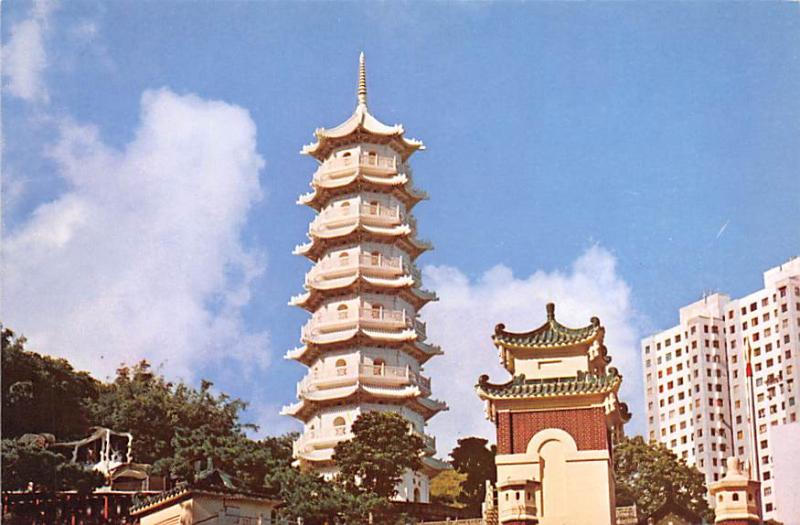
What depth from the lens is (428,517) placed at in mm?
59531

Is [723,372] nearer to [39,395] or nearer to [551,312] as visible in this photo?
[551,312]

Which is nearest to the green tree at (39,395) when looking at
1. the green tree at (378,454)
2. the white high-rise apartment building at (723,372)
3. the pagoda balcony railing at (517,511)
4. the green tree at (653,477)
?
the green tree at (378,454)

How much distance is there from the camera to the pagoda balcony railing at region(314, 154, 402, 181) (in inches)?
2837

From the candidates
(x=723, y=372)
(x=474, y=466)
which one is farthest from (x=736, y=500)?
(x=723, y=372)

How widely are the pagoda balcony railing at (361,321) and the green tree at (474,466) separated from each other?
7.22 m

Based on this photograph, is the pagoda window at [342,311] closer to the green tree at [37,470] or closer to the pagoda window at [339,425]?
the pagoda window at [339,425]

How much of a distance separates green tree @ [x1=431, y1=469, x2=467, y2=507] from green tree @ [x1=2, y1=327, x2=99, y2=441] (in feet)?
70.8

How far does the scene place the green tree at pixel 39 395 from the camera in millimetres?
48938

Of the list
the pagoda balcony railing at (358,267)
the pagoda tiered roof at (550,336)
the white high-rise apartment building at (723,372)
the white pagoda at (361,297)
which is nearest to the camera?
the pagoda tiered roof at (550,336)

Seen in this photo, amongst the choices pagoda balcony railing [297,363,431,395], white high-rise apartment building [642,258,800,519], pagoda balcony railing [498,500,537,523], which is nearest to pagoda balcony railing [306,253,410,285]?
pagoda balcony railing [297,363,431,395]

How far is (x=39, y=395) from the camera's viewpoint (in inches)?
2037

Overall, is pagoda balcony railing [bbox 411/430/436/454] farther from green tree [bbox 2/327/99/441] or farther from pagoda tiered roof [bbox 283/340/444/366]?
green tree [bbox 2/327/99/441]

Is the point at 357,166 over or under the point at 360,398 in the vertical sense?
over

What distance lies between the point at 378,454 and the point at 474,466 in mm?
12102
